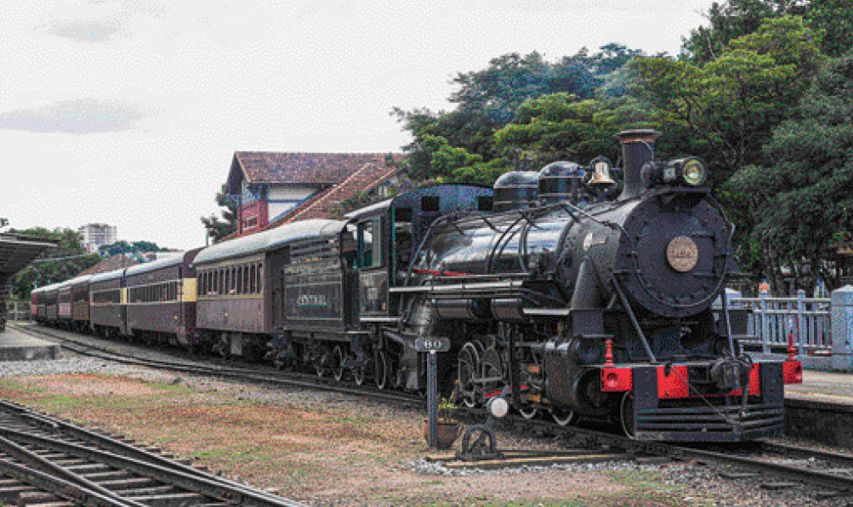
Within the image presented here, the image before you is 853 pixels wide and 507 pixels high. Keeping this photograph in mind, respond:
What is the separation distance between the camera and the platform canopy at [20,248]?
79.4ft

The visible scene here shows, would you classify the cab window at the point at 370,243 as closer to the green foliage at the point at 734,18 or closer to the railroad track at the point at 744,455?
Answer: the railroad track at the point at 744,455

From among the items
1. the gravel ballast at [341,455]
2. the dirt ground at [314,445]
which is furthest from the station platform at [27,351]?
the gravel ballast at [341,455]

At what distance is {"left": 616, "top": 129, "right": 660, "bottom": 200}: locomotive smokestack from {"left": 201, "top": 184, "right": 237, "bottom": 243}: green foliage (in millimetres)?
66598

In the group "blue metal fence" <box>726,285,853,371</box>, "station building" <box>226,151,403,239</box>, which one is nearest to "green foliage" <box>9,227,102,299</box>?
"station building" <box>226,151,403,239</box>

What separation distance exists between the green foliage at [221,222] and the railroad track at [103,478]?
6552 centimetres

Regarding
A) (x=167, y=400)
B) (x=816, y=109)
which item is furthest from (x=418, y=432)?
(x=816, y=109)

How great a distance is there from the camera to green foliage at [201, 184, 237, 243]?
75.0 meters

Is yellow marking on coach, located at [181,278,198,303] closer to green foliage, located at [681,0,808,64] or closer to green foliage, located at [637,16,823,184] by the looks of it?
green foliage, located at [637,16,823,184]

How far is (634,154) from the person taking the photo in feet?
33.9

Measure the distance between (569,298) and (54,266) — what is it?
91.2 m

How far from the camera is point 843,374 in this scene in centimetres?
1417

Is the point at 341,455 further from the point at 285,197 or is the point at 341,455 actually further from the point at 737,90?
the point at 285,197

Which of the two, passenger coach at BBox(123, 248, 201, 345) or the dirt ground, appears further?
passenger coach at BBox(123, 248, 201, 345)

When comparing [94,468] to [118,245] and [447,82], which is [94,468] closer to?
[447,82]
